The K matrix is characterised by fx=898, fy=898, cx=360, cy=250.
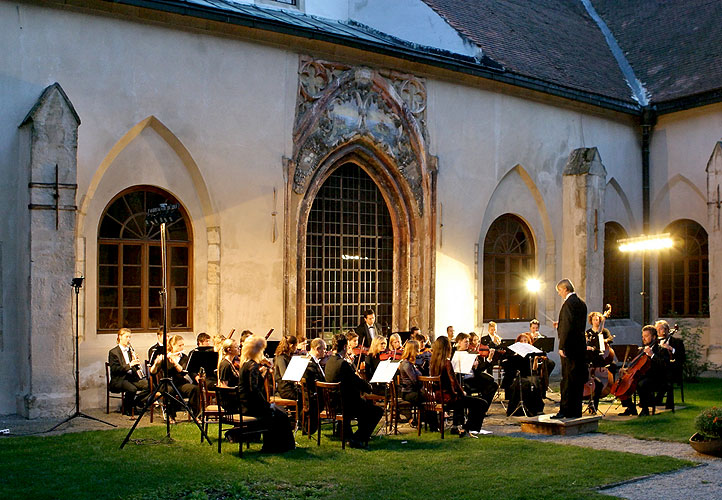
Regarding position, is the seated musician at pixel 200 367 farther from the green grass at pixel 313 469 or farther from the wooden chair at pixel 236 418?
the wooden chair at pixel 236 418

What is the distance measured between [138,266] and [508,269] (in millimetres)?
9404

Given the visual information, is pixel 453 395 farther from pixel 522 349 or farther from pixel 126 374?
pixel 126 374

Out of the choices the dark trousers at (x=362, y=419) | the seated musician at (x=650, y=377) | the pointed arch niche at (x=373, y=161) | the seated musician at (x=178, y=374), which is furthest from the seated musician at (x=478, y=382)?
the seated musician at (x=178, y=374)

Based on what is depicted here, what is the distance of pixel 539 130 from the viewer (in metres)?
21.6

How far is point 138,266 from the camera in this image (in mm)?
15484

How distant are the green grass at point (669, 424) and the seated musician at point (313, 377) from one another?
13.9 feet

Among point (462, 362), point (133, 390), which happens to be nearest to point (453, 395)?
point (462, 362)

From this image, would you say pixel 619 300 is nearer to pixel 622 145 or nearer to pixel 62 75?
pixel 622 145

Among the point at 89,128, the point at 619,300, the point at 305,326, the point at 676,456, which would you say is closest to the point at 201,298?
the point at 305,326

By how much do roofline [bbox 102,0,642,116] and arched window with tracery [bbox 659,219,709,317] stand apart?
11.5 ft

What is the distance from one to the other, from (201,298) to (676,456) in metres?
8.53

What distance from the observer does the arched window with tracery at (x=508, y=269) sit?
2086 cm

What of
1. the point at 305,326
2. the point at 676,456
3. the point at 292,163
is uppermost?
the point at 292,163

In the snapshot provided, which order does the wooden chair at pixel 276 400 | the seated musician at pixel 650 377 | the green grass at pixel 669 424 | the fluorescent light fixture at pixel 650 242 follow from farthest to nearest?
the fluorescent light fixture at pixel 650 242 → the seated musician at pixel 650 377 → the green grass at pixel 669 424 → the wooden chair at pixel 276 400
